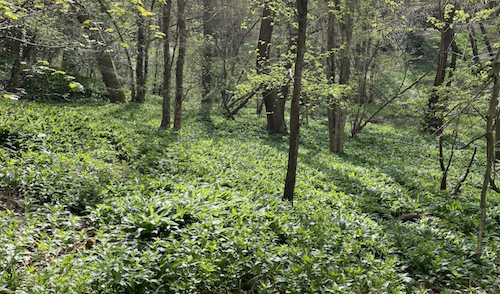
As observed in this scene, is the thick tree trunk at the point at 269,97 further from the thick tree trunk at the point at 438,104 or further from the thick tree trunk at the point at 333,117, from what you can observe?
the thick tree trunk at the point at 438,104

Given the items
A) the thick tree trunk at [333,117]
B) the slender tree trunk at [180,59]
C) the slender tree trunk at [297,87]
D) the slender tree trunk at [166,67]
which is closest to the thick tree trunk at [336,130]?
the thick tree trunk at [333,117]

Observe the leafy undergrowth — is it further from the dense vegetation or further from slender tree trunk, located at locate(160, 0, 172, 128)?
slender tree trunk, located at locate(160, 0, 172, 128)

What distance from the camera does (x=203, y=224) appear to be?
393 cm

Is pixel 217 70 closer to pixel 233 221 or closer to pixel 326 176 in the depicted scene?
pixel 326 176

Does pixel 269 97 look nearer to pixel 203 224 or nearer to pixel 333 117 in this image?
pixel 333 117

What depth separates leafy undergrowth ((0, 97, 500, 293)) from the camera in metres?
3.19

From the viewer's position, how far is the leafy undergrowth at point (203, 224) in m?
3.19

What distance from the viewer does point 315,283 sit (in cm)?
333

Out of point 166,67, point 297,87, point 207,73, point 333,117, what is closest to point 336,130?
point 333,117

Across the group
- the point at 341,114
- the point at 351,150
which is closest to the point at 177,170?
the point at 341,114

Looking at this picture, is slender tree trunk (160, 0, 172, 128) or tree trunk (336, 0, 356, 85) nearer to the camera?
tree trunk (336, 0, 356, 85)

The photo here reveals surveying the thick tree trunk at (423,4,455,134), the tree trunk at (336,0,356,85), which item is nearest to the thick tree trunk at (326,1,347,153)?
the tree trunk at (336,0,356,85)

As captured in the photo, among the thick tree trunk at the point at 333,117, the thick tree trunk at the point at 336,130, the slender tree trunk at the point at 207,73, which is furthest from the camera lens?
the slender tree trunk at the point at 207,73

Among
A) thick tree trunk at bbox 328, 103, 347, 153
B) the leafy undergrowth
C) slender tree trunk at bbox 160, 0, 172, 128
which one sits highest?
slender tree trunk at bbox 160, 0, 172, 128
